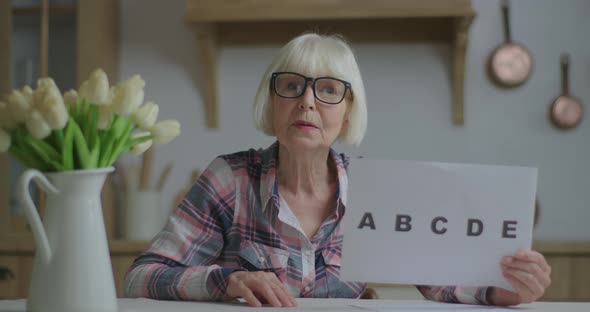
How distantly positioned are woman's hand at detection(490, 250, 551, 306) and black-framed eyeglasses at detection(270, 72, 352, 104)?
0.49 m

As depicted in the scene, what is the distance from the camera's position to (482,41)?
9.27 feet

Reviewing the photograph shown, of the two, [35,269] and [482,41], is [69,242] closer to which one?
[35,269]

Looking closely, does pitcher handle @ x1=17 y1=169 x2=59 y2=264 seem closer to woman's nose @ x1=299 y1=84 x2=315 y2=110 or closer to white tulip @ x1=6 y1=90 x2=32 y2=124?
white tulip @ x1=6 y1=90 x2=32 y2=124

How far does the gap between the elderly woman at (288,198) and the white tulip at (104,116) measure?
1.46ft

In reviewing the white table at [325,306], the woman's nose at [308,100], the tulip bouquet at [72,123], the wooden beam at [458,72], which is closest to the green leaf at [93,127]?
the tulip bouquet at [72,123]

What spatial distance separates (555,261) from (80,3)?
6.52ft

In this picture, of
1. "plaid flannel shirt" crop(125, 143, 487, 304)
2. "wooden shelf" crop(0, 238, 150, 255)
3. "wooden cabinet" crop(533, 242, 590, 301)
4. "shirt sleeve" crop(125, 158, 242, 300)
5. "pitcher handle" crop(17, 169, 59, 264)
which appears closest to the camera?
"pitcher handle" crop(17, 169, 59, 264)

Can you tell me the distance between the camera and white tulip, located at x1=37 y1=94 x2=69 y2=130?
0.85 meters

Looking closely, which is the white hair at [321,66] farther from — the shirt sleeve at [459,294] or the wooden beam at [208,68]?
the wooden beam at [208,68]

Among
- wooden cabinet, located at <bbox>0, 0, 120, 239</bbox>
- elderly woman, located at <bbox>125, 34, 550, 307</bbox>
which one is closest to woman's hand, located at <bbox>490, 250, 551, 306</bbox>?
elderly woman, located at <bbox>125, 34, 550, 307</bbox>

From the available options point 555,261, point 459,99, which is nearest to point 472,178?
point 555,261

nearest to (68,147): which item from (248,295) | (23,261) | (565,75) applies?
(248,295)

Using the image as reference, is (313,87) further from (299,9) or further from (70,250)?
(299,9)

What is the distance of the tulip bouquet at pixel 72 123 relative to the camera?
86cm
